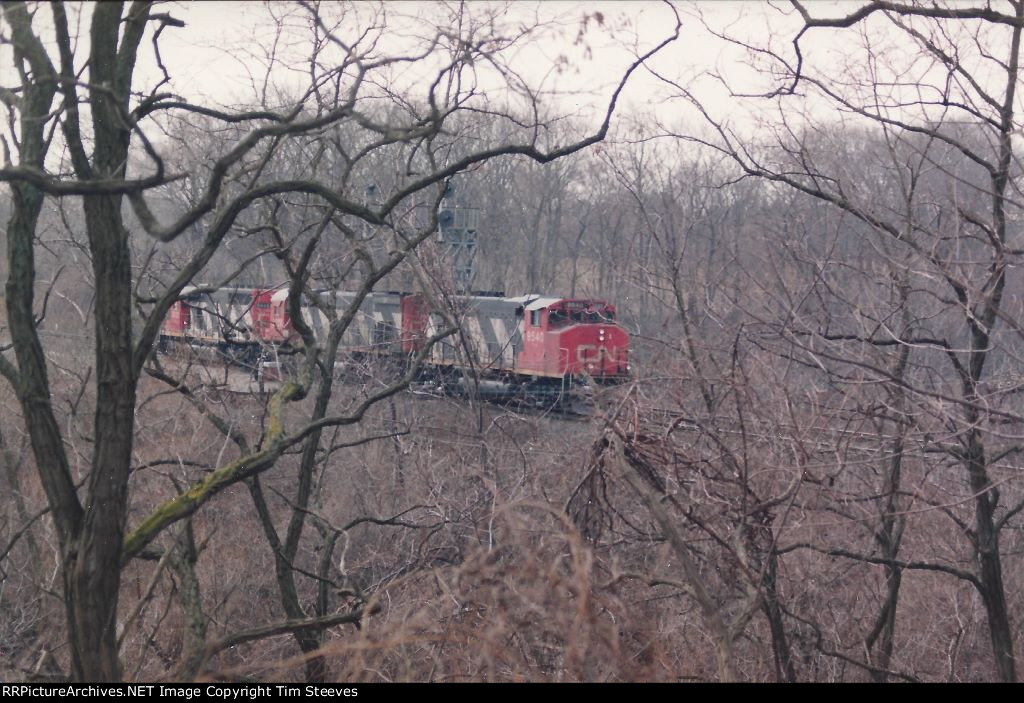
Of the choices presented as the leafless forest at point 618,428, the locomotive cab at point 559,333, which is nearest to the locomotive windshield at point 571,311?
the locomotive cab at point 559,333

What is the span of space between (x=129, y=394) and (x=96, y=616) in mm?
1198

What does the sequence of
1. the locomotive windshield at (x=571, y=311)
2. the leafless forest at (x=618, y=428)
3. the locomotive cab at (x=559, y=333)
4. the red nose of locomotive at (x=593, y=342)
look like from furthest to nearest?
the locomotive windshield at (x=571, y=311) → the locomotive cab at (x=559, y=333) → the red nose of locomotive at (x=593, y=342) → the leafless forest at (x=618, y=428)

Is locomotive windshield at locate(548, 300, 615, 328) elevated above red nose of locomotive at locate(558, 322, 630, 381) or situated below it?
above

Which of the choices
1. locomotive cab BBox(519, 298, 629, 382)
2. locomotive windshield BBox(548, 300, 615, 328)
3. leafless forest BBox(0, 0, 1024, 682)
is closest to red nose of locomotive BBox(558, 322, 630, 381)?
locomotive cab BBox(519, 298, 629, 382)

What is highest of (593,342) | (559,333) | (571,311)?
(571,311)

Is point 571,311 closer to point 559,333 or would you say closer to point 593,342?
point 559,333

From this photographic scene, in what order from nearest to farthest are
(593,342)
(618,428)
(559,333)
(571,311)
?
(618,428) → (559,333) → (571,311) → (593,342)

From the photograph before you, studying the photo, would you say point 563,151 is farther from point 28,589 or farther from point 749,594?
point 28,589

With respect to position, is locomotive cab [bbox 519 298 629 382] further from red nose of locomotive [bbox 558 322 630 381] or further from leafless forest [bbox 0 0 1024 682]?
leafless forest [bbox 0 0 1024 682]

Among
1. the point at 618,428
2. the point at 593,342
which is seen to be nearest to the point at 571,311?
the point at 593,342

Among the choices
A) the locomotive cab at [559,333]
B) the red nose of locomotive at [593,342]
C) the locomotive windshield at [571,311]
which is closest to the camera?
the red nose of locomotive at [593,342]

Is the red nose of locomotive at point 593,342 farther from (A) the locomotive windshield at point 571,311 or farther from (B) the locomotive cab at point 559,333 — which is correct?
(A) the locomotive windshield at point 571,311

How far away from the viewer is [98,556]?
15.7 feet

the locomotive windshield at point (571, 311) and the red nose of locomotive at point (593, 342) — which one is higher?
the locomotive windshield at point (571, 311)
